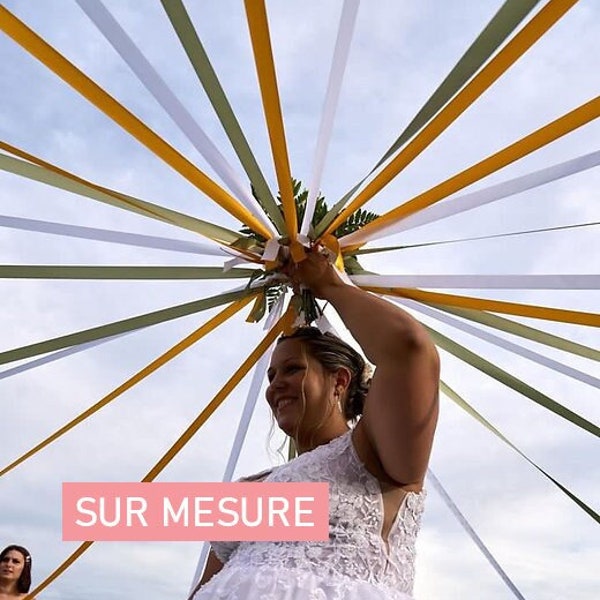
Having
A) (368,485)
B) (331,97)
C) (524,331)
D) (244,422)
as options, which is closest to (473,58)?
(331,97)

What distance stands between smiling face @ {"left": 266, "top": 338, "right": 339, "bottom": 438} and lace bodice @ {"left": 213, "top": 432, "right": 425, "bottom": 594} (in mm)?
190

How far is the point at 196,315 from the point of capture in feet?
8.19

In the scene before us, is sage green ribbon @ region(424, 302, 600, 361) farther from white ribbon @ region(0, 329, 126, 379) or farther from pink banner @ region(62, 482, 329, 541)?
white ribbon @ region(0, 329, 126, 379)

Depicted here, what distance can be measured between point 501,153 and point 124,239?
983 mm

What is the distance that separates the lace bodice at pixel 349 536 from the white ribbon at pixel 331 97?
1.91 ft

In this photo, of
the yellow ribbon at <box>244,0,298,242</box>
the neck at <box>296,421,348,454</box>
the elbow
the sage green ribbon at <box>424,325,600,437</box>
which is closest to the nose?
the neck at <box>296,421,348,454</box>

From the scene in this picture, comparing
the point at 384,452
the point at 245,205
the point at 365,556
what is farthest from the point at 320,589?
the point at 245,205

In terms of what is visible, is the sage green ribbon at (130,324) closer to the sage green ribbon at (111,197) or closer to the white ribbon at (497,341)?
the sage green ribbon at (111,197)

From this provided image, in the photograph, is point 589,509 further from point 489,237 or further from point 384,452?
point 384,452

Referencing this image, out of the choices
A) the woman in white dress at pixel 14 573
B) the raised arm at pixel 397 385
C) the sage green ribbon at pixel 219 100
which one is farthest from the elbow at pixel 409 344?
the woman in white dress at pixel 14 573

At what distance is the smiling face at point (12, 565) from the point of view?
406 cm

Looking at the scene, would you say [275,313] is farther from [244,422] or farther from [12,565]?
[12,565]

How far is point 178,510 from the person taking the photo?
6.02ft

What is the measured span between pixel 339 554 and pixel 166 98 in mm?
982
